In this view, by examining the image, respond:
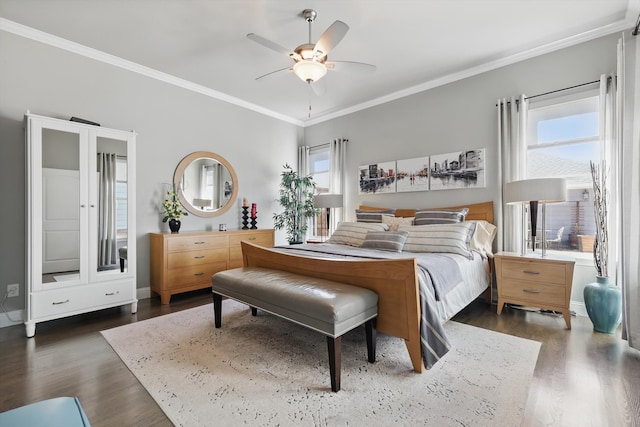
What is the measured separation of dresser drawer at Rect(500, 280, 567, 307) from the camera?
2.78 m

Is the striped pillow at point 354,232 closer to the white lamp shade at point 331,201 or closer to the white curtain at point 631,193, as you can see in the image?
the white lamp shade at point 331,201

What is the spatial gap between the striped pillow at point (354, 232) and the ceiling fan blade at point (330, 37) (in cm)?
211

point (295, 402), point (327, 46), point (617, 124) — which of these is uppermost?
point (327, 46)

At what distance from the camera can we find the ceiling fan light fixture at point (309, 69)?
8.55 feet

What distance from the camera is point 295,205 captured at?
17.7 ft

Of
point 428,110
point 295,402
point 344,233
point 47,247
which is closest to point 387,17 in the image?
point 428,110

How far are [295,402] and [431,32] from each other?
347 cm

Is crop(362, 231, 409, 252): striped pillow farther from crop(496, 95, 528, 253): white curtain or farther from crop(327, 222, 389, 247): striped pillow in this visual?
crop(496, 95, 528, 253): white curtain

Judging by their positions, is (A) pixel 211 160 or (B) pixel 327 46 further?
(A) pixel 211 160

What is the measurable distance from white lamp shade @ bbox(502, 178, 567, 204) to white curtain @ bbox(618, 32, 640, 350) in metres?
0.46

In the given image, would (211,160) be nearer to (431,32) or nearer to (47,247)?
(47,247)

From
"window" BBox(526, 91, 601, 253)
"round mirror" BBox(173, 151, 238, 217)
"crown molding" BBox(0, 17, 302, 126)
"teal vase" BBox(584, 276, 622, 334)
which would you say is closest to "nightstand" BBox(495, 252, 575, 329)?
"teal vase" BBox(584, 276, 622, 334)

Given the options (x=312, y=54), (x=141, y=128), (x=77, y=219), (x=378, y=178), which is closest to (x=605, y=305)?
(x=378, y=178)

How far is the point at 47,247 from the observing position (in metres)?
2.76
